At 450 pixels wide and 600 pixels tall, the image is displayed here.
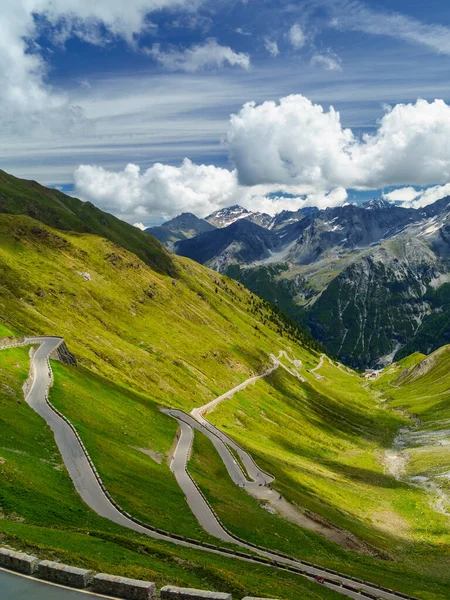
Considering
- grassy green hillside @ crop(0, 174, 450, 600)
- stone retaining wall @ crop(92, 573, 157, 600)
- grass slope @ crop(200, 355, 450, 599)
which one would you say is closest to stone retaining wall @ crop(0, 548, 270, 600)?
stone retaining wall @ crop(92, 573, 157, 600)

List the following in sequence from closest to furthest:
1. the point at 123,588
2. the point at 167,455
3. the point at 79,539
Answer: the point at 123,588 → the point at 79,539 → the point at 167,455

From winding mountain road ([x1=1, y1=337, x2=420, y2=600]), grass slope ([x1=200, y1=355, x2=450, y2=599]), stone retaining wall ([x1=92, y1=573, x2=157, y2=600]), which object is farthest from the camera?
grass slope ([x1=200, y1=355, x2=450, y2=599])

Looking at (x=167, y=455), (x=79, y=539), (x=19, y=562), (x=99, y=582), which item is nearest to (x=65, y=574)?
(x=99, y=582)

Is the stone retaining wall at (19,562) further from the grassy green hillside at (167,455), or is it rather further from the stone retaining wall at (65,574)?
the grassy green hillside at (167,455)

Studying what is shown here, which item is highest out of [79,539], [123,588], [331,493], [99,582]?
[99,582]

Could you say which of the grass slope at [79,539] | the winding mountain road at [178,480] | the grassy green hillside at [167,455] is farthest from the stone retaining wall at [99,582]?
the winding mountain road at [178,480]

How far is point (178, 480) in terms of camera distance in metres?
62.7

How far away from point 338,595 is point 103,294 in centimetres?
16224

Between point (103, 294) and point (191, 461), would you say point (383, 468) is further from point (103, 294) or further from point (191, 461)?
point (103, 294)

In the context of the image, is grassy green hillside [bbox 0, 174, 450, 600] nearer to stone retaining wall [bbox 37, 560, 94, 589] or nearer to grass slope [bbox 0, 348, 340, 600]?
grass slope [bbox 0, 348, 340, 600]

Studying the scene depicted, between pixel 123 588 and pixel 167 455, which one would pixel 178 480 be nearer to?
pixel 167 455

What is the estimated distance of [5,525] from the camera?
29.2m

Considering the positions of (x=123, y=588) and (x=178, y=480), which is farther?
(x=178, y=480)

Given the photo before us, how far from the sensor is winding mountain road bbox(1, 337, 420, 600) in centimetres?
3988
